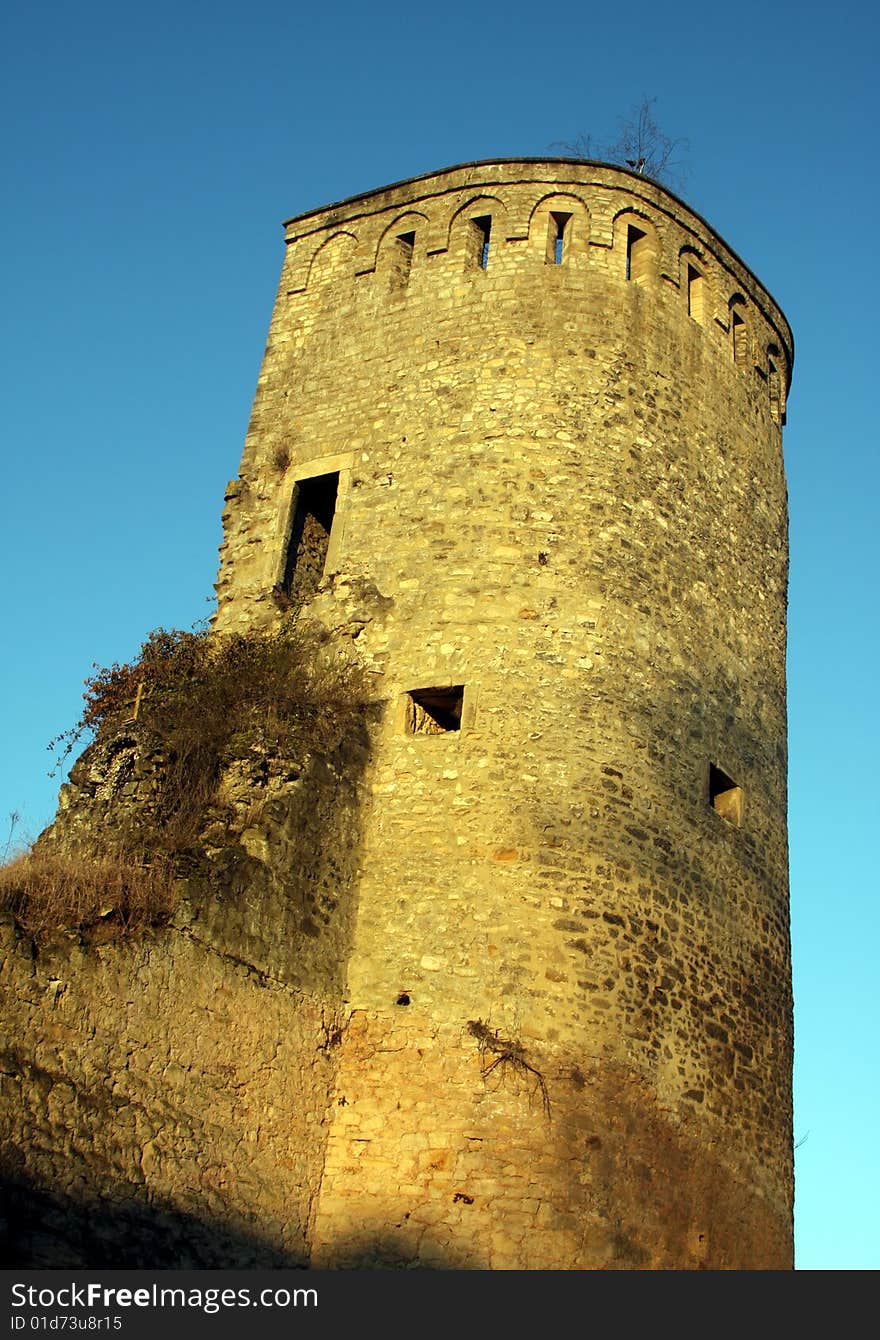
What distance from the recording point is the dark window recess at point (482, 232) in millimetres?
13430

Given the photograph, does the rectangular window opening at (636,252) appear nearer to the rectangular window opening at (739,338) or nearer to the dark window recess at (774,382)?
the rectangular window opening at (739,338)

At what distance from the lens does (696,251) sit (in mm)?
13977

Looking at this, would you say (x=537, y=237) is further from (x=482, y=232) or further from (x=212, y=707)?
(x=212, y=707)

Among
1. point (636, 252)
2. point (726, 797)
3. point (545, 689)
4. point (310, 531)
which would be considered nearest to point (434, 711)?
point (545, 689)

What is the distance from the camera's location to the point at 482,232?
13.5 m

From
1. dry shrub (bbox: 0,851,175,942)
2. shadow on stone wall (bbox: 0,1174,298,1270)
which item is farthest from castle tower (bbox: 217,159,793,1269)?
dry shrub (bbox: 0,851,175,942)

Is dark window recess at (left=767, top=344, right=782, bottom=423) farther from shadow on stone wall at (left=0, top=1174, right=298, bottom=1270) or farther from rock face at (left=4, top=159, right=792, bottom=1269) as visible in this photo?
shadow on stone wall at (left=0, top=1174, right=298, bottom=1270)

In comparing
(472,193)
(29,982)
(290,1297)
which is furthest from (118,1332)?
(472,193)

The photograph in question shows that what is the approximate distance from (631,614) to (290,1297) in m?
6.07

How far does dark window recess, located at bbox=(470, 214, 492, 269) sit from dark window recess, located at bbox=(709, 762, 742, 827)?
210 inches

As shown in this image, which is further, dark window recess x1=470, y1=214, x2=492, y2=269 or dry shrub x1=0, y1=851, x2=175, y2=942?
dark window recess x1=470, y1=214, x2=492, y2=269

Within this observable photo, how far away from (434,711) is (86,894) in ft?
12.5

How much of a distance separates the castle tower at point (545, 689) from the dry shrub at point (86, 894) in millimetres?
1960

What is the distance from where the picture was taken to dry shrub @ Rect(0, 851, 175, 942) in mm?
8086
